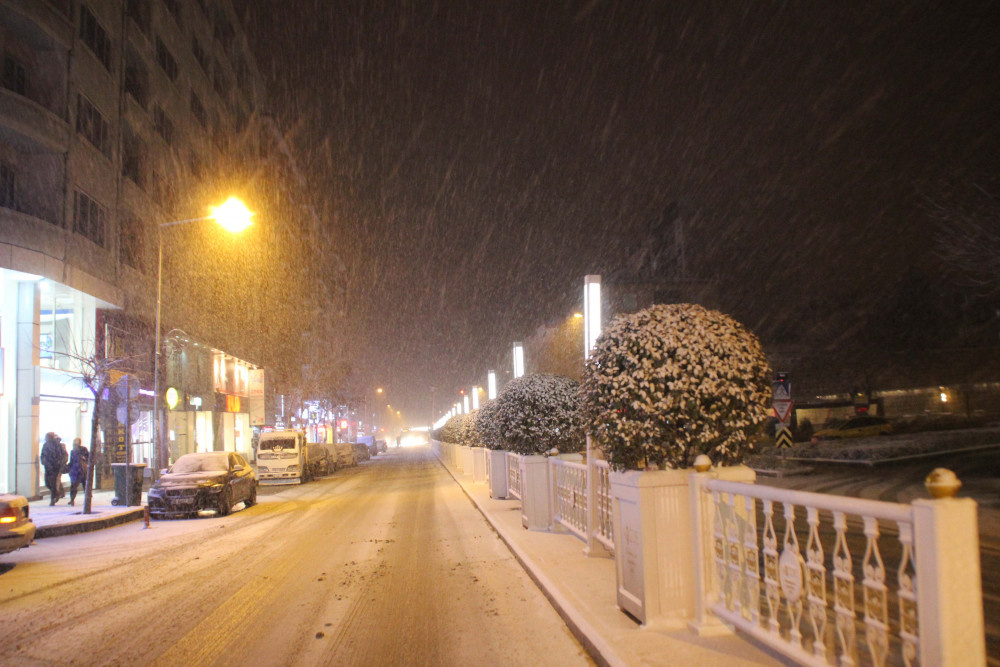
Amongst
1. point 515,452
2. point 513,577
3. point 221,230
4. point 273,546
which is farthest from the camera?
point 221,230

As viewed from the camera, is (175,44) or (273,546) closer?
(273,546)

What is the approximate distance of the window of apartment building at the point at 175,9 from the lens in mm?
36625

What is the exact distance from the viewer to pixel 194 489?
16984mm

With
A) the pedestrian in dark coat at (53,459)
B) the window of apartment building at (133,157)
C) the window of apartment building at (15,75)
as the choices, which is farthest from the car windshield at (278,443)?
the window of apartment building at (15,75)

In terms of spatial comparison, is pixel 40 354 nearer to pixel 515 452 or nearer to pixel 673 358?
pixel 515 452

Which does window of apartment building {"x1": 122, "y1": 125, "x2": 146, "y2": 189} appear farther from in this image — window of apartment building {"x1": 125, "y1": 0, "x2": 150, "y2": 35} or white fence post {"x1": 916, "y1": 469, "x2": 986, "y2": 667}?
white fence post {"x1": 916, "y1": 469, "x2": 986, "y2": 667}

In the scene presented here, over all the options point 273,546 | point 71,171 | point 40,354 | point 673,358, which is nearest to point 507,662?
point 673,358

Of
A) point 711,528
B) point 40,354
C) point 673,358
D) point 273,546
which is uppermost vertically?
point 40,354

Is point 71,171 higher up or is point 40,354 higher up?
point 71,171

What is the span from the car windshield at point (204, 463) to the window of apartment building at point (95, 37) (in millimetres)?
15516

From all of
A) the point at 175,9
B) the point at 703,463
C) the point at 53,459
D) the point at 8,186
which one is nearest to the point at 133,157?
the point at 8,186

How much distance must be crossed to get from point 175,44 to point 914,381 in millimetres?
46931

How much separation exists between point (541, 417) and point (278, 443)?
1896 cm

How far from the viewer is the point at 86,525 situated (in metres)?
15.2
